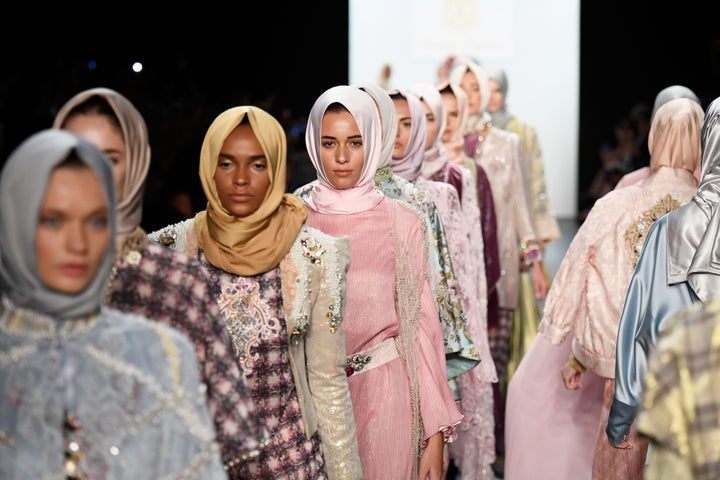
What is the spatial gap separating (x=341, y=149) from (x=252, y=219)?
2.85ft

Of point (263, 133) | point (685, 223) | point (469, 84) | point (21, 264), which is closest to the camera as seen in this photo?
point (21, 264)

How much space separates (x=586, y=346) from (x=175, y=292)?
80.9 inches

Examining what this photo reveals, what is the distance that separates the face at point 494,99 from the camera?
24.1 feet

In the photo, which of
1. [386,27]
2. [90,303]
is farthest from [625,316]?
[386,27]

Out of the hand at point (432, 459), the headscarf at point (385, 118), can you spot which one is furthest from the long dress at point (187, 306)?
the headscarf at point (385, 118)

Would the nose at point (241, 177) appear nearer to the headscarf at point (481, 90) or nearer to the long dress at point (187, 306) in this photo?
the long dress at point (187, 306)

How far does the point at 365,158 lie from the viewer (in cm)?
372

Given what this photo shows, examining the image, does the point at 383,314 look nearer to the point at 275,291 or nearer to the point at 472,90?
the point at 275,291

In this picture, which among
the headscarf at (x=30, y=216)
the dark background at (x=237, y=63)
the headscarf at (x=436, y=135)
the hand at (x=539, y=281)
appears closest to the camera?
the headscarf at (x=30, y=216)

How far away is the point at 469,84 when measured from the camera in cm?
701

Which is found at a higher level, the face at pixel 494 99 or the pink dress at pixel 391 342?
the face at pixel 494 99

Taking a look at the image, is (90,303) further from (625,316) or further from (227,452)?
(625,316)

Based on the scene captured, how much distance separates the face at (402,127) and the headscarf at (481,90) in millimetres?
1857

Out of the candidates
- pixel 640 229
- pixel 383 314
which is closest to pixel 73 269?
pixel 383 314
